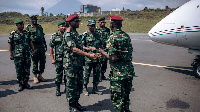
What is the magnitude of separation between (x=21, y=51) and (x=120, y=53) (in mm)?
3819

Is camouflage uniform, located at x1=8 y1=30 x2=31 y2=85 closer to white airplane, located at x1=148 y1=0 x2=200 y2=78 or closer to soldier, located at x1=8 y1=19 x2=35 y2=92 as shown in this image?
soldier, located at x1=8 y1=19 x2=35 y2=92

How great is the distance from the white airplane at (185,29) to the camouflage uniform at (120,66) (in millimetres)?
4756

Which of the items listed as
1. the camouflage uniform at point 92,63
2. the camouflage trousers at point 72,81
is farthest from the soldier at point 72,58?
the camouflage uniform at point 92,63

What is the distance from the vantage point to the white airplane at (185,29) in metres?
7.08

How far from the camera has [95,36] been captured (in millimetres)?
5691

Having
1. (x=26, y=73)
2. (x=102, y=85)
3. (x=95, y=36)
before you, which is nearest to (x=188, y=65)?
(x=102, y=85)

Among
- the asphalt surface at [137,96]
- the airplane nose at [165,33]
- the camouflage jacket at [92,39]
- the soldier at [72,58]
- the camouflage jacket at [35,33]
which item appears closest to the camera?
the soldier at [72,58]

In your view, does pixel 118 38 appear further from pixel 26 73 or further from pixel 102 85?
pixel 26 73

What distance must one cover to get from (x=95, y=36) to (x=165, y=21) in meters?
4.07

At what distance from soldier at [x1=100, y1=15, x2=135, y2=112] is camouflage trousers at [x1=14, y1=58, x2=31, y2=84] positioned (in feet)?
12.0

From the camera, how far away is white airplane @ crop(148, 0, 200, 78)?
7082 mm

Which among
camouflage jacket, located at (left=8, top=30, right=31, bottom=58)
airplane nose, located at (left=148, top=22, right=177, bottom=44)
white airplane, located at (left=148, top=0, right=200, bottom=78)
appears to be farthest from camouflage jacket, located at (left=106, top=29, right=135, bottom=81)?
airplane nose, located at (left=148, top=22, right=177, bottom=44)

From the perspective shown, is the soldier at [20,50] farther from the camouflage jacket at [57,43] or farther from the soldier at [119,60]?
the soldier at [119,60]

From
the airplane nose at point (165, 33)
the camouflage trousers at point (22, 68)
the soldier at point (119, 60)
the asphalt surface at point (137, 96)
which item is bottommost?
the asphalt surface at point (137, 96)
